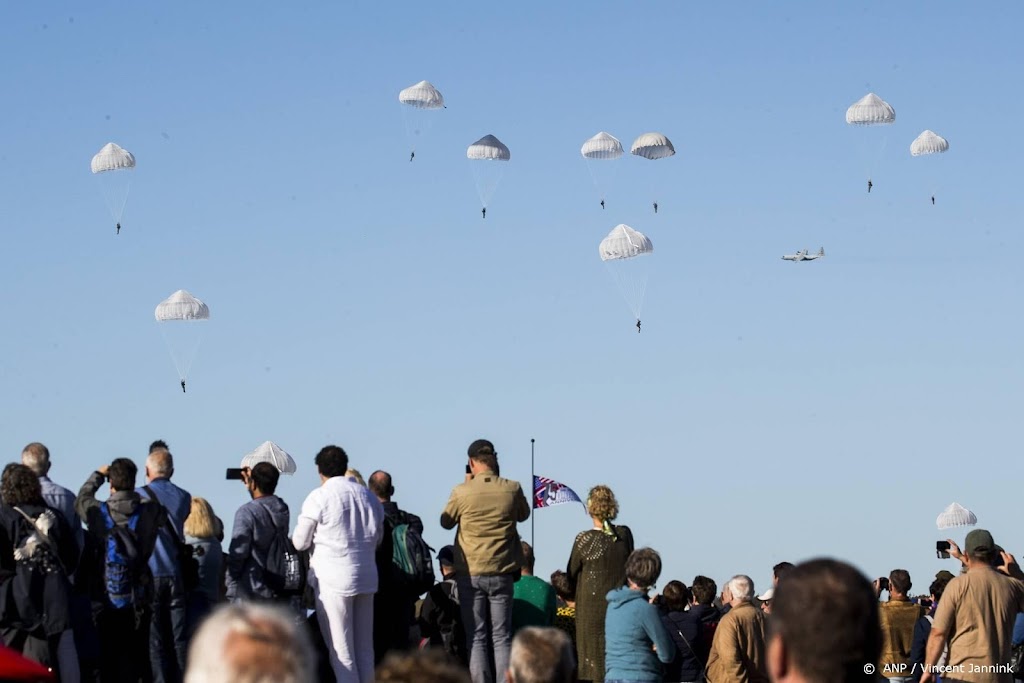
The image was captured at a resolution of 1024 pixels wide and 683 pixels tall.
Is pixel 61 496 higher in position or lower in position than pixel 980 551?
higher

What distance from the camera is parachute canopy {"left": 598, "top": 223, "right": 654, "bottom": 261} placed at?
36.6m

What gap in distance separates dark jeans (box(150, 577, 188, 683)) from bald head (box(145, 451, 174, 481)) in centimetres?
78

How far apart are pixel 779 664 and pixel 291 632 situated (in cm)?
143

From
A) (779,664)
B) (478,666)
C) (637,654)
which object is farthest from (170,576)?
(779,664)

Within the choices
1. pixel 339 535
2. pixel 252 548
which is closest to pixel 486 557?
pixel 339 535

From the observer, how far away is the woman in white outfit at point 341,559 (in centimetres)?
1082

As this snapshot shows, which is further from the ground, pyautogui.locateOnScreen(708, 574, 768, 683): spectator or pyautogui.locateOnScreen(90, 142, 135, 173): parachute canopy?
pyautogui.locateOnScreen(90, 142, 135, 173): parachute canopy

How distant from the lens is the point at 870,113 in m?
43.8

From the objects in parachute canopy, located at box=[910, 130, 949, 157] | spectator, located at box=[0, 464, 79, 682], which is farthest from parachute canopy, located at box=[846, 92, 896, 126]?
spectator, located at box=[0, 464, 79, 682]

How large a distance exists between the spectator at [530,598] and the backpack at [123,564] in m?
3.37

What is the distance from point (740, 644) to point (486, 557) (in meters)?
2.15

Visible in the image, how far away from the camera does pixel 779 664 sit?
401 centimetres

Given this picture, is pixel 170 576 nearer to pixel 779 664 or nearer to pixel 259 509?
pixel 259 509

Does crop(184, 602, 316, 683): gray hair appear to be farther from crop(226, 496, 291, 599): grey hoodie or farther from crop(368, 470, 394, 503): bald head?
crop(368, 470, 394, 503): bald head
